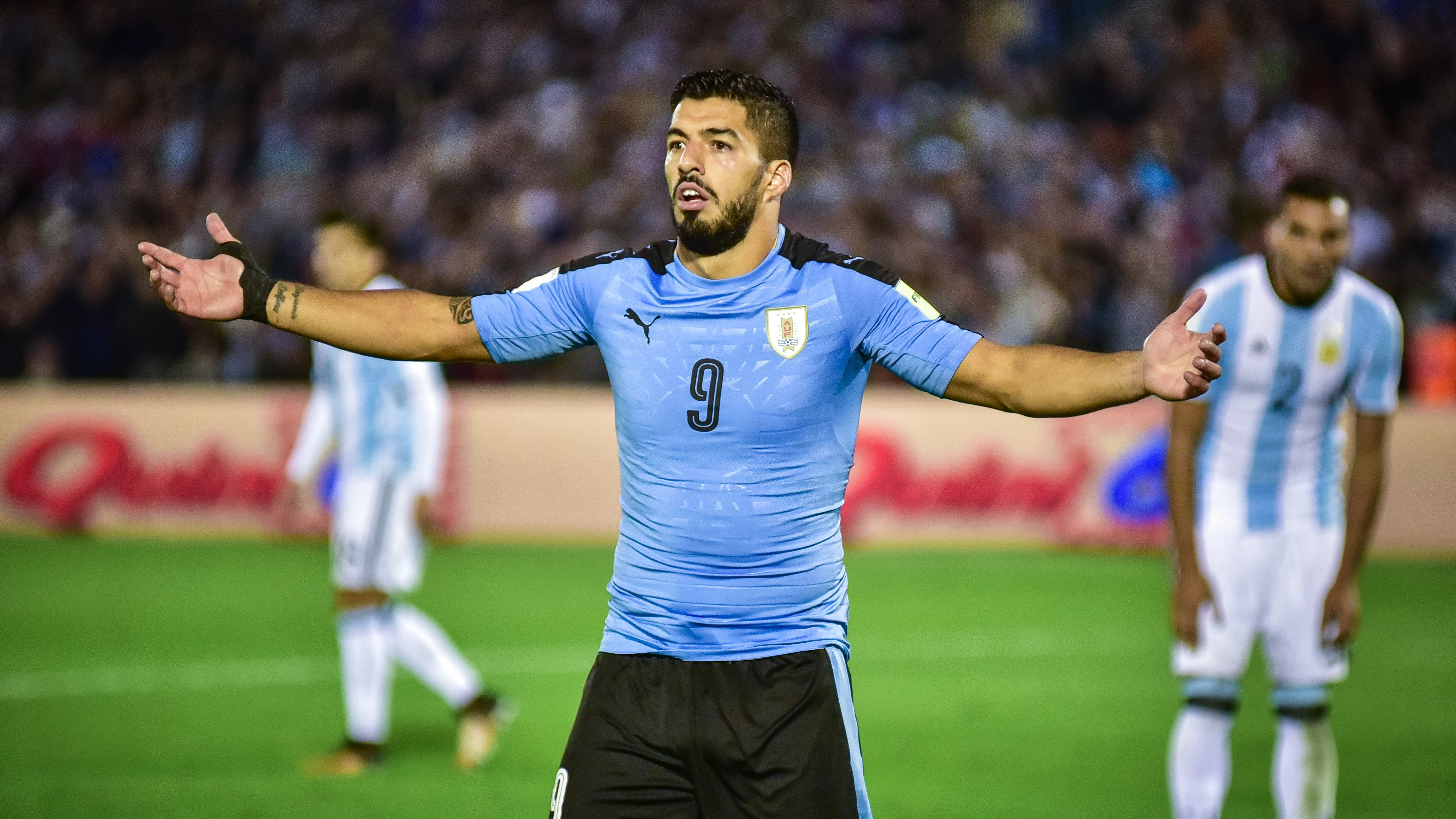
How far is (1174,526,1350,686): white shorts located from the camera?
572cm

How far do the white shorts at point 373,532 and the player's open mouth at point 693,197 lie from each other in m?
4.26

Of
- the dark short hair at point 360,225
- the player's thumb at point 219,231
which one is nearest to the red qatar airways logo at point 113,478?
the dark short hair at point 360,225

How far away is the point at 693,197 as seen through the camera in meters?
3.71

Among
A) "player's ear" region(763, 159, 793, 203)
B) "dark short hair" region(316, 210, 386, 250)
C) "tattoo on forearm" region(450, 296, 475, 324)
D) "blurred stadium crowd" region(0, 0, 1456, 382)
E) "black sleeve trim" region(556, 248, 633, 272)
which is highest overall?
"blurred stadium crowd" region(0, 0, 1456, 382)

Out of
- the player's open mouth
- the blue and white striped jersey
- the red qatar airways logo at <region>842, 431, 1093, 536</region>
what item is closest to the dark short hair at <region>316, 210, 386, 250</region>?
the blue and white striped jersey

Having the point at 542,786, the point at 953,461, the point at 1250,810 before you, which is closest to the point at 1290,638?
the point at 1250,810

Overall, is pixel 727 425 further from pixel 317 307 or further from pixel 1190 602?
pixel 1190 602

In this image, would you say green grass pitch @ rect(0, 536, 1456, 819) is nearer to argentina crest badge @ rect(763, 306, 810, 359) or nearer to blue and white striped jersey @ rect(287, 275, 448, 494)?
blue and white striped jersey @ rect(287, 275, 448, 494)

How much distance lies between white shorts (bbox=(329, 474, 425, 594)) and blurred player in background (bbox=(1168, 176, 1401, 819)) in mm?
3651

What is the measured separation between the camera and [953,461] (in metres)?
14.8

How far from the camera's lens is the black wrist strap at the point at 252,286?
3.81m

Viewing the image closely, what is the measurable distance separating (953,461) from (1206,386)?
37.8ft

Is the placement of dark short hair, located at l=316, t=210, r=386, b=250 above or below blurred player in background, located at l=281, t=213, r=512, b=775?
above

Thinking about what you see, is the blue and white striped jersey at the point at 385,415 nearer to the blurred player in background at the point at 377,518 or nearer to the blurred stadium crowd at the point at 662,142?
the blurred player in background at the point at 377,518
